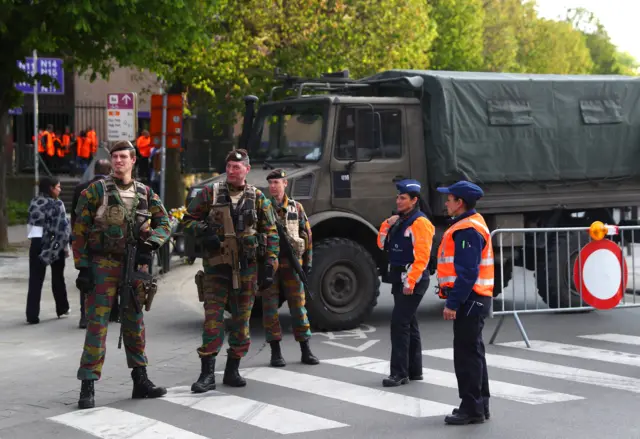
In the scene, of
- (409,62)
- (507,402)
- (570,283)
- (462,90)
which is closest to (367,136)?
(462,90)

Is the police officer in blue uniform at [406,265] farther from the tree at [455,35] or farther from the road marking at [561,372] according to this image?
the tree at [455,35]

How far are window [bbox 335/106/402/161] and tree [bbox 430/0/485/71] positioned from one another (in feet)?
108

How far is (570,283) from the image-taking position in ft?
42.1

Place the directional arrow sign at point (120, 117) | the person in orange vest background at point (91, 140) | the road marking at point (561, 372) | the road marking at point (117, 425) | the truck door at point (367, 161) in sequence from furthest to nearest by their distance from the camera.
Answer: the person in orange vest background at point (91, 140)
the directional arrow sign at point (120, 117)
the truck door at point (367, 161)
the road marking at point (561, 372)
the road marking at point (117, 425)

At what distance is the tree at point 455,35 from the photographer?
148 ft

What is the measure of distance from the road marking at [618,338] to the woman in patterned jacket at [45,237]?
228 inches

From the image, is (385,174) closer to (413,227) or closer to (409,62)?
(413,227)

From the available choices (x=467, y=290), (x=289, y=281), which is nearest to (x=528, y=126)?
(x=289, y=281)

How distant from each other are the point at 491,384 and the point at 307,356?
1818 mm

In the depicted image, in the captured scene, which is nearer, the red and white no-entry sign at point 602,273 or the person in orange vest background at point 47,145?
the red and white no-entry sign at point 602,273

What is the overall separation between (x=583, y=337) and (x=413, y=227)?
3.65 m

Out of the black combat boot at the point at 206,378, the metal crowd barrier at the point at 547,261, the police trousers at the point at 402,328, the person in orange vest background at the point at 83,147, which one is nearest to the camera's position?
the black combat boot at the point at 206,378

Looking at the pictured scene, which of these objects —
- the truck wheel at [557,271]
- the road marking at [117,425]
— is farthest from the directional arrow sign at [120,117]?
the road marking at [117,425]

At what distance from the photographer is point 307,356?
1002cm
